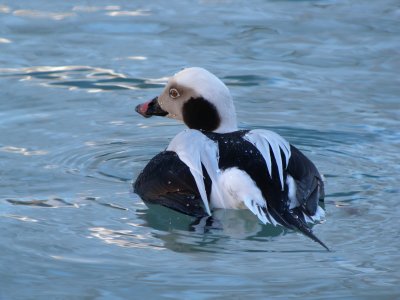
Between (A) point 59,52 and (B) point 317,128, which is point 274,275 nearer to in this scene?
(B) point 317,128

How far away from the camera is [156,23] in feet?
28.3

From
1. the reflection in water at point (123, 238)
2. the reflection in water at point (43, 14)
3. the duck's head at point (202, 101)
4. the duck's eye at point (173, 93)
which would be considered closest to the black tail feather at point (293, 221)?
the reflection in water at point (123, 238)

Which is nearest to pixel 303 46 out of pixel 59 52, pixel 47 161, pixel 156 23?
pixel 156 23

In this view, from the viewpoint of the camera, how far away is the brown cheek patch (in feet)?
17.6

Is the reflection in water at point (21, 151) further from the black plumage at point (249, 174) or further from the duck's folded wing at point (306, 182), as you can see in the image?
the duck's folded wing at point (306, 182)

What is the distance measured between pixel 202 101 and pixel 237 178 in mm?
803

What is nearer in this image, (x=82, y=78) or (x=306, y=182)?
(x=306, y=182)

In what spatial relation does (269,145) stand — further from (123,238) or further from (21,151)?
(21,151)

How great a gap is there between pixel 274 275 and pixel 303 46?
420cm

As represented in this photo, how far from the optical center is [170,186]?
484cm

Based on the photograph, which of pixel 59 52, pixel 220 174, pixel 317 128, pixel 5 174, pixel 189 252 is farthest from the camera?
pixel 59 52

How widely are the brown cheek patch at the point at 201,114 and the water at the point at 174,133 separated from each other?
0.41 metres

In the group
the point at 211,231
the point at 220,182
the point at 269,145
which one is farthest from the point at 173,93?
the point at 211,231

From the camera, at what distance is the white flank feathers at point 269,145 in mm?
4816
